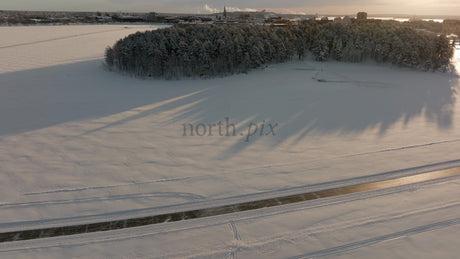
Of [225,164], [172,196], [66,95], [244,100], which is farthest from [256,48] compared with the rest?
[172,196]

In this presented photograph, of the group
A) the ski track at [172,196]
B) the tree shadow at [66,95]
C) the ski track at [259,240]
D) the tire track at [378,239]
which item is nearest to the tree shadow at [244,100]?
the tree shadow at [66,95]

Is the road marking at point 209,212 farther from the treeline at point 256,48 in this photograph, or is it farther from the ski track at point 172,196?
the treeline at point 256,48

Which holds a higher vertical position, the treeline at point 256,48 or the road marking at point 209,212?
the treeline at point 256,48

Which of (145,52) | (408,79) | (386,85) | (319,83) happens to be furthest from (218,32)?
(408,79)

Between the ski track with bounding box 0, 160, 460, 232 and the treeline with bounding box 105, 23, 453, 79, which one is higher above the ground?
the treeline with bounding box 105, 23, 453, 79

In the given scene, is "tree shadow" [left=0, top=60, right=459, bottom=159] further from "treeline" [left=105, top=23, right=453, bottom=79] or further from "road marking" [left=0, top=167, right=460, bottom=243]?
"road marking" [left=0, top=167, right=460, bottom=243]

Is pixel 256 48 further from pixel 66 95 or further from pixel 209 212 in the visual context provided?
pixel 209 212

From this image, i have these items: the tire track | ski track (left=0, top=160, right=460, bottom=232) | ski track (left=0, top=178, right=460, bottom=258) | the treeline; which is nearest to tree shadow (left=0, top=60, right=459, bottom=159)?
the treeline
